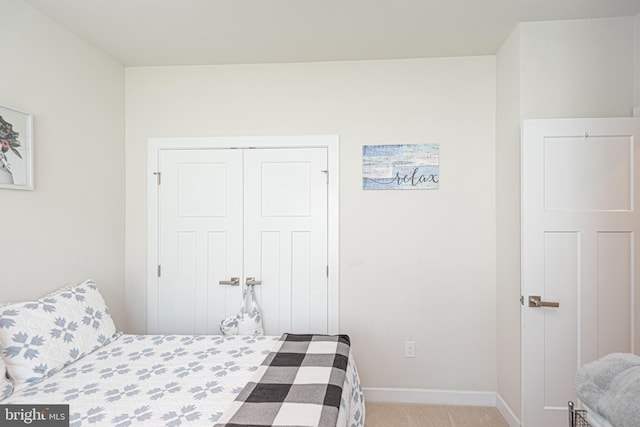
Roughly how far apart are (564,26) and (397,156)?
132cm

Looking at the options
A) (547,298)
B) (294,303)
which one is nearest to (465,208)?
(547,298)

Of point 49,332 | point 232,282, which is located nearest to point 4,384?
point 49,332

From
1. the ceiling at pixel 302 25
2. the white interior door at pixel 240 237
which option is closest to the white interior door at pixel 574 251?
the ceiling at pixel 302 25

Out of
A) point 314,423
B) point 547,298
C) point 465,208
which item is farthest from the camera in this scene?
point 465,208

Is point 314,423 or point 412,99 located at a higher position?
point 412,99

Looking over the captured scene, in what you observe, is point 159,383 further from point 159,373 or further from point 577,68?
point 577,68

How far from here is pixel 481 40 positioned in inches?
99.9

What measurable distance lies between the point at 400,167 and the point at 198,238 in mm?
1716

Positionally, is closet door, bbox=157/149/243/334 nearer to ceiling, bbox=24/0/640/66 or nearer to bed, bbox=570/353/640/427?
ceiling, bbox=24/0/640/66

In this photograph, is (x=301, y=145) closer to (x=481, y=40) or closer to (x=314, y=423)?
(x=481, y=40)

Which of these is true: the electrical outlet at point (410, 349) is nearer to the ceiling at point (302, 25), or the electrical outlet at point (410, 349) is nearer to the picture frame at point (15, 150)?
the ceiling at point (302, 25)

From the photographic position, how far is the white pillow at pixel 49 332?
1671mm

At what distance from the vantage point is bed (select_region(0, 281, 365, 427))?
1.44 metres

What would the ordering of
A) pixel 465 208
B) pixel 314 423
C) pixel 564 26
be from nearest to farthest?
A: pixel 314 423 < pixel 564 26 < pixel 465 208
